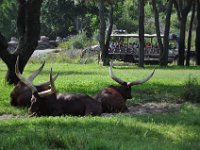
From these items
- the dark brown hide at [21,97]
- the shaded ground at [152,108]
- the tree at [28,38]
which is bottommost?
the shaded ground at [152,108]

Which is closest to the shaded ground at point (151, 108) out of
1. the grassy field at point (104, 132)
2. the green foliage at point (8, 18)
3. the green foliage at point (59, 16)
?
the grassy field at point (104, 132)

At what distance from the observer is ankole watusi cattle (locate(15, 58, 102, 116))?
446 inches

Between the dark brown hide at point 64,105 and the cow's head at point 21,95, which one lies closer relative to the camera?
the dark brown hide at point 64,105

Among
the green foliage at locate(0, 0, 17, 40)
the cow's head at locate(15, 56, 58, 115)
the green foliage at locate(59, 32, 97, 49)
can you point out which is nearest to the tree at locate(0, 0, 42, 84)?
the cow's head at locate(15, 56, 58, 115)

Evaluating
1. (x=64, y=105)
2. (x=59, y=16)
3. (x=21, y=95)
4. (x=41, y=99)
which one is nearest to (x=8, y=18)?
(x=59, y=16)

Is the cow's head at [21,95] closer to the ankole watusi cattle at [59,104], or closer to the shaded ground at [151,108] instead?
the shaded ground at [151,108]

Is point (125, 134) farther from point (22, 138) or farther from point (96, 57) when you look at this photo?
point (96, 57)

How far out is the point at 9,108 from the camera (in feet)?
42.3

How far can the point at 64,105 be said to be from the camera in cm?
1158

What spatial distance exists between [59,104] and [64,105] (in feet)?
0.48

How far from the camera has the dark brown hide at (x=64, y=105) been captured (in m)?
11.3

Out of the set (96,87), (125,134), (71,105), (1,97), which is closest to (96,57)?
(96,87)

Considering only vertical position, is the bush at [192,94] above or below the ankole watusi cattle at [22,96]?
below

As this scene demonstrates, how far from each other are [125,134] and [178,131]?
4.03ft
